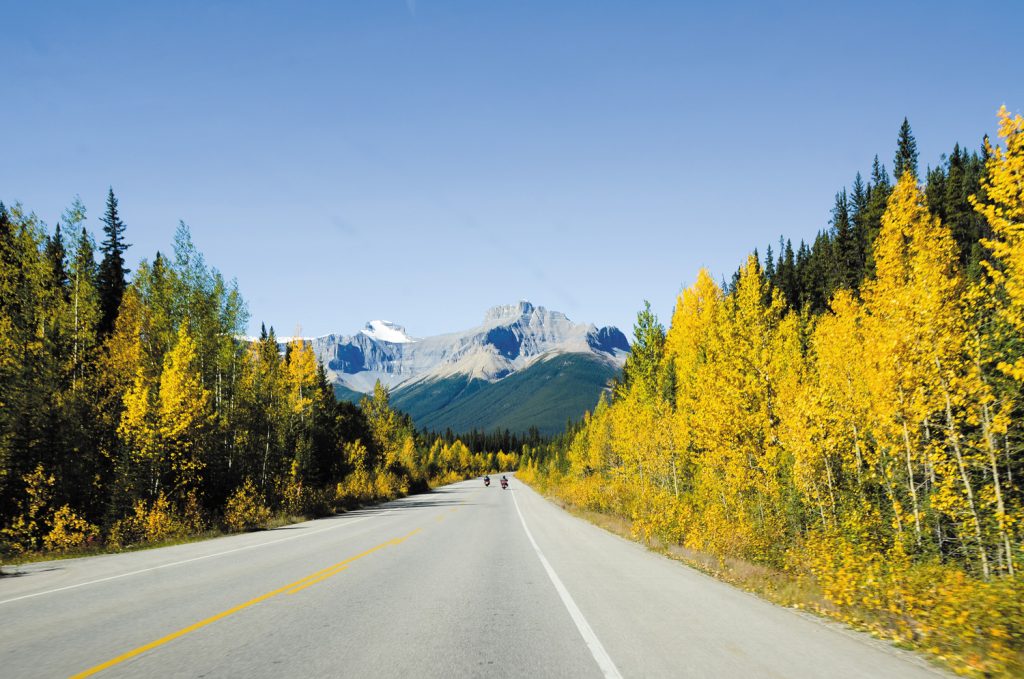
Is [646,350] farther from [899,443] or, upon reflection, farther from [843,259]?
[843,259]

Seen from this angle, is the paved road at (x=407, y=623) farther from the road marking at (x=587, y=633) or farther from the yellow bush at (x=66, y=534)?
the yellow bush at (x=66, y=534)

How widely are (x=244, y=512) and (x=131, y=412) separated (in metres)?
6.63

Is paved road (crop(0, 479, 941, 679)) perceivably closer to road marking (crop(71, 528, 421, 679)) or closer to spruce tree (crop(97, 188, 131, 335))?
road marking (crop(71, 528, 421, 679))

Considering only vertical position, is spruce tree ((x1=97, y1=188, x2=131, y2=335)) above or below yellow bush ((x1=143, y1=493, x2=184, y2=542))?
above

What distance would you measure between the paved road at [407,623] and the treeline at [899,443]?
133 cm

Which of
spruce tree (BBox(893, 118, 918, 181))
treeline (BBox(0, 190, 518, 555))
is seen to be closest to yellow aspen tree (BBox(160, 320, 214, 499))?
treeline (BBox(0, 190, 518, 555))

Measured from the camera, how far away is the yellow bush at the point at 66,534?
53.9 feet

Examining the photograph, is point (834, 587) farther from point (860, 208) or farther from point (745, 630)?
point (860, 208)

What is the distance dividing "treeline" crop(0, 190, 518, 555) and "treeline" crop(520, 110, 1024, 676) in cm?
1738

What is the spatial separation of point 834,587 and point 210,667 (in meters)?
8.54

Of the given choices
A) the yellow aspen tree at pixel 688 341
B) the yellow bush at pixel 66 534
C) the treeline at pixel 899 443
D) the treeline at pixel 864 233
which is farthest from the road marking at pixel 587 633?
the treeline at pixel 864 233

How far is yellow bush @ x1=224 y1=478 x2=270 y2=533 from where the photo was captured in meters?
22.7

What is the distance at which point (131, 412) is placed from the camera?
65.0ft

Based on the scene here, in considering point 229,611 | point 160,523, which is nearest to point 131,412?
point 160,523
